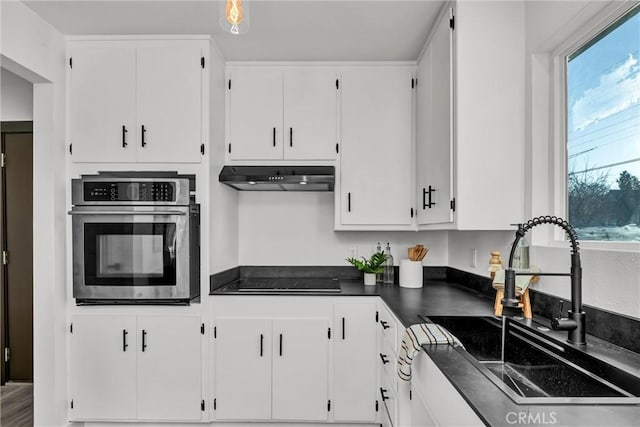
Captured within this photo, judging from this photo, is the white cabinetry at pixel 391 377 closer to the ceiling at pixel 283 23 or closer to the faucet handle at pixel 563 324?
the faucet handle at pixel 563 324

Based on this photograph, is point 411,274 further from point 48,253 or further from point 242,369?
point 48,253

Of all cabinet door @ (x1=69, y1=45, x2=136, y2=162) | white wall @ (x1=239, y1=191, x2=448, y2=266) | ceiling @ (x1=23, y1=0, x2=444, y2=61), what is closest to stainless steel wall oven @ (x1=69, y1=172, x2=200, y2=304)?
cabinet door @ (x1=69, y1=45, x2=136, y2=162)

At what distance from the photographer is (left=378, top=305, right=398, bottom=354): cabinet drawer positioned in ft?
6.49

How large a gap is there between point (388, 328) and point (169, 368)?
4.36ft

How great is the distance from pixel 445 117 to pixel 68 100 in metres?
2.23

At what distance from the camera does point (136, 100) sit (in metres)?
2.51

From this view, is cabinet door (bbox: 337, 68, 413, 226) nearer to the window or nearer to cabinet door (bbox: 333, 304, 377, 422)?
cabinet door (bbox: 333, 304, 377, 422)

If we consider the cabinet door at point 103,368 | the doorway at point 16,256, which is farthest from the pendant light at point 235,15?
the doorway at point 16,256

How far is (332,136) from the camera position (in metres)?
2.85

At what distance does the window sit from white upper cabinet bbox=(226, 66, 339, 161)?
1461 millimetres

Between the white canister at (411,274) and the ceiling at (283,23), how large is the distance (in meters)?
1.40

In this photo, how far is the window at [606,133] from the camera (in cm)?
144

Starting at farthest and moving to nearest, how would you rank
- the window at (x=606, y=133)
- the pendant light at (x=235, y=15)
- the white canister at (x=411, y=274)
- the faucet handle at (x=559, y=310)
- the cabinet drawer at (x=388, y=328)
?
the white canister at (x=411, y=274), the cabinet drawer at (x=388, y=328), the faucet handle at (x=559, y=310), the window at (x=606, y=133), the pendant light at (x=235, y=15)

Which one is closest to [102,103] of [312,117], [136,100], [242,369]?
[136,100]
